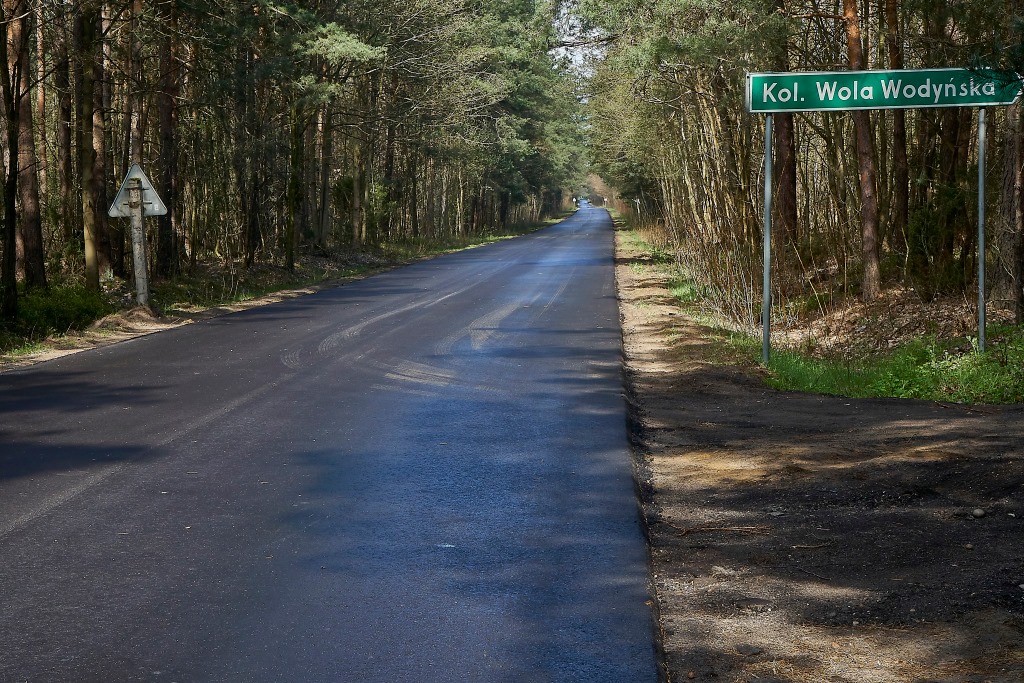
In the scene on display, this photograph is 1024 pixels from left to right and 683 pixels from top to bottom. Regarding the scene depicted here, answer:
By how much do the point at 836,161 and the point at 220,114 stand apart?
1803 cm

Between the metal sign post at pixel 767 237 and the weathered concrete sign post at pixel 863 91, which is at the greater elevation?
the weathered concrete sign post at pixel 863 91

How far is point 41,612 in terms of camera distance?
5109mm

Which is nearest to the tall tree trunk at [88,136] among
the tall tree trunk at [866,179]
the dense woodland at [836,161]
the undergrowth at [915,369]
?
the dense woodland at [836,161]

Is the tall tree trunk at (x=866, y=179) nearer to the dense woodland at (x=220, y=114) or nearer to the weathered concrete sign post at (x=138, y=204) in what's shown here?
the dense woodland at (x=220, y=114)

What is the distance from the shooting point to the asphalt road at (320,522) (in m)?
4.66

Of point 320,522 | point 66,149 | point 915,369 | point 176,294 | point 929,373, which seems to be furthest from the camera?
point 66,149

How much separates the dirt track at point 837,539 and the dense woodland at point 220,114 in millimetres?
13469

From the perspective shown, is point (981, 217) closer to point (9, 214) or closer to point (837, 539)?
point (837, 539)

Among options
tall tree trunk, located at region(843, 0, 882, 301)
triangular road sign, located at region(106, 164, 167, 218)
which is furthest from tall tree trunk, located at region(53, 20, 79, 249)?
tall tree trunk, located at region(843, 0, 882, 301)

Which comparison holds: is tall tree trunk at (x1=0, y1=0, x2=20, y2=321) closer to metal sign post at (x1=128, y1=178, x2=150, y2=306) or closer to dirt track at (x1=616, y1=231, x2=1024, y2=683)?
metal sign post at (x1=128, y1=178, x2=150, y2=306)

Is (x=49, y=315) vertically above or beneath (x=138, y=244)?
beneath

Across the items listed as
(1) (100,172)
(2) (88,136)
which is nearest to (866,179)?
(2) (88,136)

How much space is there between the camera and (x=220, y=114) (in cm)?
3228

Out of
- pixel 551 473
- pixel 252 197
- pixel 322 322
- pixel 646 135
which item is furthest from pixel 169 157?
pixel 551 473
